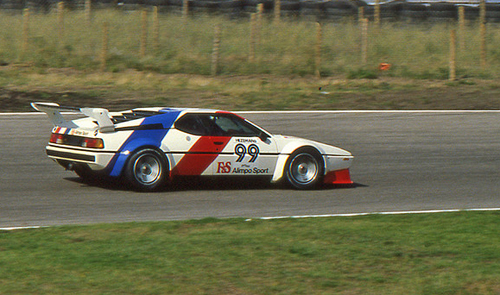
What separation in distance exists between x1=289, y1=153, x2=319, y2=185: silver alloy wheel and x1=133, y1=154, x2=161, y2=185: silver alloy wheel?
2.19 m

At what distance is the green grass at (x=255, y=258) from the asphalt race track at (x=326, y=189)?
1208 millimetres

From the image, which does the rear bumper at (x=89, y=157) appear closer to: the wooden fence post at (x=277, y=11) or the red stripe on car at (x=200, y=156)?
the red stripe on car at (x=200, y=156)

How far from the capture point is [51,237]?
7121mm

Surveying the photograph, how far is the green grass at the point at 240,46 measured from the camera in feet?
73.7

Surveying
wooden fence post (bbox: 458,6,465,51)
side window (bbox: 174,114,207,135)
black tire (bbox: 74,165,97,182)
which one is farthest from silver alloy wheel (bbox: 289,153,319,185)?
wooden fence post (bbox: 458,6,465,51)

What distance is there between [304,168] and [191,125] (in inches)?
78.9

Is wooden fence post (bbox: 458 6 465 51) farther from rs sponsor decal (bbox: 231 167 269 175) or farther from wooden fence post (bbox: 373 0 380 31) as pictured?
rs sponsor decal (bbox: 231 167 269 175)

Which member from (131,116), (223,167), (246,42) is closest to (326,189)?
(223,167)

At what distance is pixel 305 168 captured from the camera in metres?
11.3

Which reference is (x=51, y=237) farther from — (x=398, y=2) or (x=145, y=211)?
(x=398, y=2)

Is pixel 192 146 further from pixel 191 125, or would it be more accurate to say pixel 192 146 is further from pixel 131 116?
pixel 131 116

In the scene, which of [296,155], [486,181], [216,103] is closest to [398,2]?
[216,103]

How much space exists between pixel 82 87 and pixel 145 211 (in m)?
10.8

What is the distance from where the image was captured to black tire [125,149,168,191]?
10.2 meters
